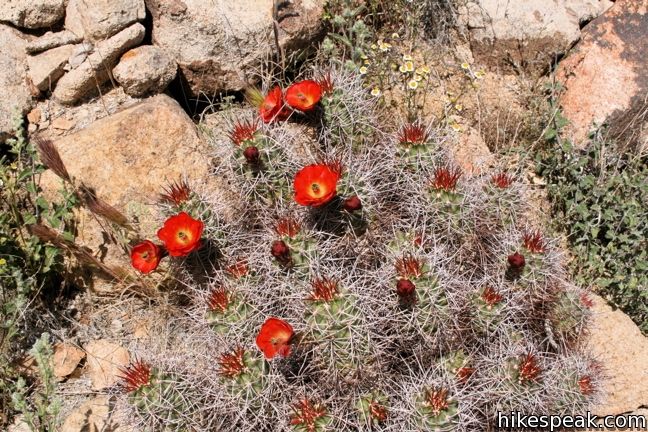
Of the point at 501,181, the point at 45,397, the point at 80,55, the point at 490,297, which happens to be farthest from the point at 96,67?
the point at 490,297

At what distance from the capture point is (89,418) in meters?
3.94

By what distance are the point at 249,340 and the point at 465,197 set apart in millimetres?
1433

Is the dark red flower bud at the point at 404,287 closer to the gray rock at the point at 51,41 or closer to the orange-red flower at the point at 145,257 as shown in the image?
the orange-red flower at the point at 145,257

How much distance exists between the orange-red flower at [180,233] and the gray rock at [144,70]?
1.66 m

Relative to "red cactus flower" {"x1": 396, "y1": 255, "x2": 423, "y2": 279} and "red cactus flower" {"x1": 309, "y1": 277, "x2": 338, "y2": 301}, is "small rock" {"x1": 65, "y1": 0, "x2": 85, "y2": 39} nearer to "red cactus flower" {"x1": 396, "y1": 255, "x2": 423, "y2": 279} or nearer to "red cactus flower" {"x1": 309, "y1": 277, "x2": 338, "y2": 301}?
"red cactus flower" {"x1": 309, "y1": 277, "x2": 338, "y2": 301}

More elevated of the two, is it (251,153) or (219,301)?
(251,153)

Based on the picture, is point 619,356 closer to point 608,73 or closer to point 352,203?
point 352,203

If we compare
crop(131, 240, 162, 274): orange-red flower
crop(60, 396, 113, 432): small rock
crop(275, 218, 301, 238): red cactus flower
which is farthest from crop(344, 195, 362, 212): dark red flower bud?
crop(60, 396, 113, 432): small rock

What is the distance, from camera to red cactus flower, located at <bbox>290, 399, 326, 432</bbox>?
3.30 meters

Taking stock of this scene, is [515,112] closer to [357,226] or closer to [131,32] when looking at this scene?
[357,226]

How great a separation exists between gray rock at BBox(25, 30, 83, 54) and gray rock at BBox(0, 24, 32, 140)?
0.09 m

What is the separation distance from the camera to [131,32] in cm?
482

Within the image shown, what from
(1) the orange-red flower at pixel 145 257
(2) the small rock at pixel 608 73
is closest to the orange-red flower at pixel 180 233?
(1) the orange-red flower at pixel 145 257

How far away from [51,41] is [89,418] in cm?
275
